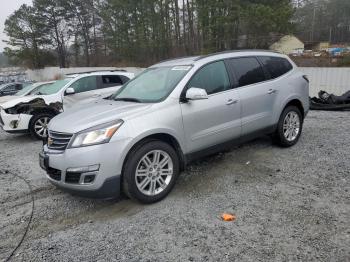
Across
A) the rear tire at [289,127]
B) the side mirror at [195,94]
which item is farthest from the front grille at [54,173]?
the rear tire at [289,127]

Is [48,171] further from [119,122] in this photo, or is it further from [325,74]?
[325,74]

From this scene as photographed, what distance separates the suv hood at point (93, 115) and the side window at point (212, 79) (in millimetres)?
834

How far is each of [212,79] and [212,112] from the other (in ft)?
1.68

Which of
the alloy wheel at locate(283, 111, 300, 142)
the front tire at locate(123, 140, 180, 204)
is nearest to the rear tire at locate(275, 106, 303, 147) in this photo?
the alloy wheel at locate(283, 111, 300, 142)

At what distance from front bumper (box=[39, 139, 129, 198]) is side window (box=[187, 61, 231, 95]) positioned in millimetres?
1413

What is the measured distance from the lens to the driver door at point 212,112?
4086mm

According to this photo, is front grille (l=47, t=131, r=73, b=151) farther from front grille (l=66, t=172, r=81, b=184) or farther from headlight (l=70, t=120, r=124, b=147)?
front grille (l=66, t=172, r=81, b=184)

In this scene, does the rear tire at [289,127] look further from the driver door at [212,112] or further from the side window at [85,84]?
the side window at [85,84]

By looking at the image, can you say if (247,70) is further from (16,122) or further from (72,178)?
(16,122)

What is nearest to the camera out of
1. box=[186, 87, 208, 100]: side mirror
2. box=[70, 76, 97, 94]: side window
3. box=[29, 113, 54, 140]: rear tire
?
box=[186, 87, 208, 100]: side mirror

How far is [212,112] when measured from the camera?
4258mm

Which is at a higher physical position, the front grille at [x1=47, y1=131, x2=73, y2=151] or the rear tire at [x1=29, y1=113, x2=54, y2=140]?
the front grille at [x1=47, y1=131, x2=73, y2=151]

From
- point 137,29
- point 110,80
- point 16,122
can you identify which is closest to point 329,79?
point 110,80

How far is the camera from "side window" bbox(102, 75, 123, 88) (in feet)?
29.5
